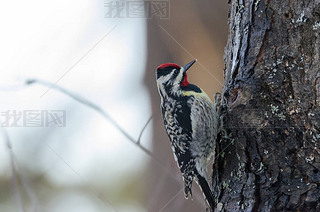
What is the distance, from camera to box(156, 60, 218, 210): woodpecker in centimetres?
240

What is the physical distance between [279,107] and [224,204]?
57 centimetres

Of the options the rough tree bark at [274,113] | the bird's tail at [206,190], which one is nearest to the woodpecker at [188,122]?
the bird's tail at [206,190]

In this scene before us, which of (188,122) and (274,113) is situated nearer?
(274,113)

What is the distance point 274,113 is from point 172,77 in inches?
38.5

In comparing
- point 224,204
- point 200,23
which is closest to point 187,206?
point 224,204

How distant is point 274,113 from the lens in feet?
5.89

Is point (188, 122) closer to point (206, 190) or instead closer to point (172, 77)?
point (172, 77)

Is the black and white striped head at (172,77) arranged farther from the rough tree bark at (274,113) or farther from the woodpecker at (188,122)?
the rough tree bark at (274,113)

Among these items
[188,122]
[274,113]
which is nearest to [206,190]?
[188,122]

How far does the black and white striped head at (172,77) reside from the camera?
101 inches

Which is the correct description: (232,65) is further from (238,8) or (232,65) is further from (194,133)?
(194,133)

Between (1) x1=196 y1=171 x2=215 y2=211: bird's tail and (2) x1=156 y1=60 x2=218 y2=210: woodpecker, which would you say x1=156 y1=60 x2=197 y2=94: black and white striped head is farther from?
(1) x1=196 y1=171 x2=215 y2=211: bird's tail

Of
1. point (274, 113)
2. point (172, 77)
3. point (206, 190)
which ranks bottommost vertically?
point (206, 190)

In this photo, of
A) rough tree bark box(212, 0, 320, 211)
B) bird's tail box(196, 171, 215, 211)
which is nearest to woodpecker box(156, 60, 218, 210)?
bird's tail box(196, 171, 215, 211)
